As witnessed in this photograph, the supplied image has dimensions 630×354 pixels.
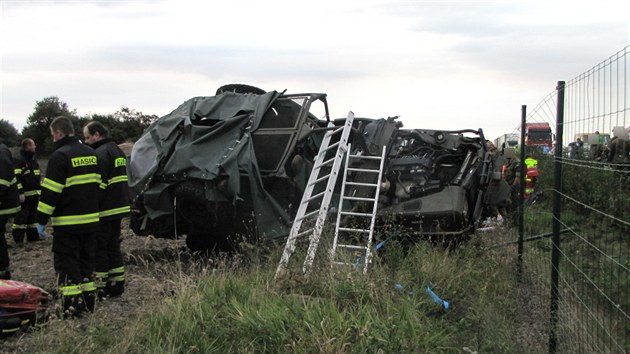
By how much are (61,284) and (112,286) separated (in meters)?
0.78

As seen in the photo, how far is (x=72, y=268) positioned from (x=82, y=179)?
0.81m

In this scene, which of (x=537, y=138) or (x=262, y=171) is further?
(x=537, y=138)

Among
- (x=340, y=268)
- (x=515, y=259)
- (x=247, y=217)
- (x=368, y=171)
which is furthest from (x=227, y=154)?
(x=515, y=259)

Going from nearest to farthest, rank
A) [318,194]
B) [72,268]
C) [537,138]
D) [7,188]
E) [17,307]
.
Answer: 1. [17,307]
2. [72,268]
3. [7,188]
4. [318,194]
5. [537,138]

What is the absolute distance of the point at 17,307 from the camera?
4.90m

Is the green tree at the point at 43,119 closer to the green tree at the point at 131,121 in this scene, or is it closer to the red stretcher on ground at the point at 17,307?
the green tree at the point at 131,121

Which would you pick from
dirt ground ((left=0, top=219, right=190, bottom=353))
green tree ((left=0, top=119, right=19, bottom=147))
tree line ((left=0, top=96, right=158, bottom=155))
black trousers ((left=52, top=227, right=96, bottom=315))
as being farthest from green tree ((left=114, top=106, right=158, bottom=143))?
black trousers ((left=52, top=227, right=96, bottom=315))

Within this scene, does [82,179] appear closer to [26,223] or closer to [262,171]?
[262,171]

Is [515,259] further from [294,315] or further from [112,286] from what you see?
[112,286]

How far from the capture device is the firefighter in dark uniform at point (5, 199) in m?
6.80

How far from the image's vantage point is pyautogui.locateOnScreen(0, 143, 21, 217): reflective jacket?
6820 millimetres

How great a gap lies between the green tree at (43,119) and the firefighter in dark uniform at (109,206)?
33572 mm

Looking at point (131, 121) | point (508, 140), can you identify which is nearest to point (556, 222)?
point (508, 140)

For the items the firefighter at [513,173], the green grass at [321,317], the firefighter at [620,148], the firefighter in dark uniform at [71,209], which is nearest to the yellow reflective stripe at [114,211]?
the firefighter in dark uniform at [71,209]
